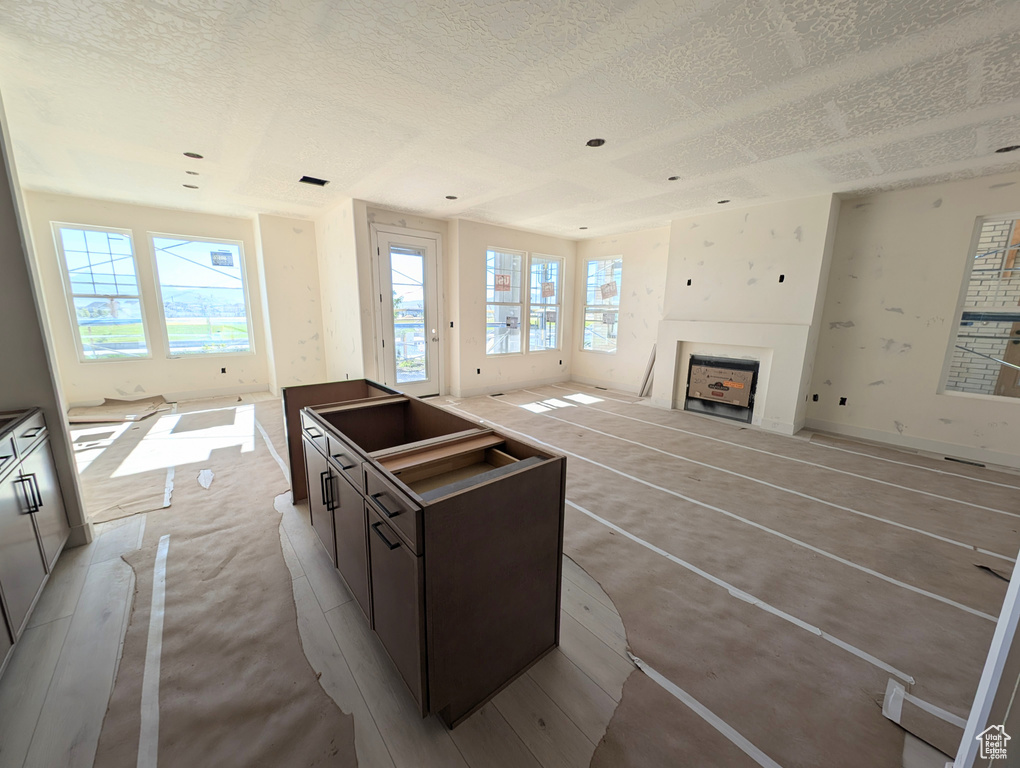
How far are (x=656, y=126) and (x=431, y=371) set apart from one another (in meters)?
4.22

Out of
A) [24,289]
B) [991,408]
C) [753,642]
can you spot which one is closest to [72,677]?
[24,289]

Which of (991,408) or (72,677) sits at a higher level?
(991,408)

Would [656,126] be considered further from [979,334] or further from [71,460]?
[71,460]

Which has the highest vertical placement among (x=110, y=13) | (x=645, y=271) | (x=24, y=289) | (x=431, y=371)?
(x=110, y=13)

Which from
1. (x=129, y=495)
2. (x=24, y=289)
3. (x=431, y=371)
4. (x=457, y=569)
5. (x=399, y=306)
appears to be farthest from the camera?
(x=431, y=371)

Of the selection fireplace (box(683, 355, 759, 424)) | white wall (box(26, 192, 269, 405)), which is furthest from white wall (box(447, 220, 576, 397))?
white wall (box(26, 192, 269, 405))

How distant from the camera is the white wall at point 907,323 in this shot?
3.54 meters

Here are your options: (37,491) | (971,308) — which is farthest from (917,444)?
(37,491)

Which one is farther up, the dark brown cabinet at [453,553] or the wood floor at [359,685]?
the dark brown cabinet at [453,553]

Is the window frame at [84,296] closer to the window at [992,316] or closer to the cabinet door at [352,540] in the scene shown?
the cabinet door at [352,540]

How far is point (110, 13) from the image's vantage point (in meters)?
1.66

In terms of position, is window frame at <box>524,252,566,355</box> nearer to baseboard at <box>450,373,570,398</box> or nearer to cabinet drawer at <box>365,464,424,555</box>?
baseboard at <box>450,373,570,398</box>

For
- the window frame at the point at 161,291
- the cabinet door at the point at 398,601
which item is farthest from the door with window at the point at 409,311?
the cabinet door at the point at 398,601

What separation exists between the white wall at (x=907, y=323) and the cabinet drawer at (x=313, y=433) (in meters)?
5.30
